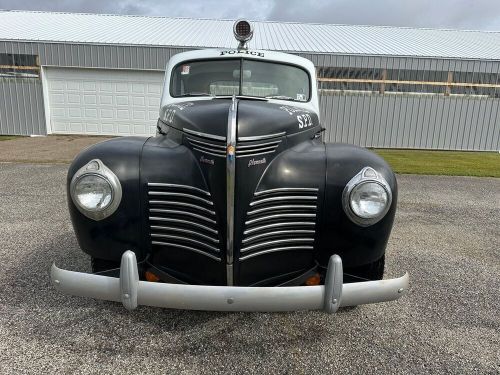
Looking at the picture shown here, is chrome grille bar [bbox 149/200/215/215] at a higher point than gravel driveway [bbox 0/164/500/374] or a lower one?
higher

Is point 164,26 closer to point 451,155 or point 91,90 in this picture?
point 91,90

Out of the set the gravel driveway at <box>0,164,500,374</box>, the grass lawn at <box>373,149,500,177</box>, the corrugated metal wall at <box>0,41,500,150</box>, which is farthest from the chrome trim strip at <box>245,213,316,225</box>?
the corrugated metal wall at <box>0,41,500,150</box>

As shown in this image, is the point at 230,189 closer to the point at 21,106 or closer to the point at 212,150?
the point at 212,150

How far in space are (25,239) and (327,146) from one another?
351 centimetres

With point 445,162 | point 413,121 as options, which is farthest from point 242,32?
point 413,121

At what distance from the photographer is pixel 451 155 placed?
12281mm

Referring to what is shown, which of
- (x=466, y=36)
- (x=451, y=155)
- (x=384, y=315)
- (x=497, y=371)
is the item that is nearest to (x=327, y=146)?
(x=384, y=315)

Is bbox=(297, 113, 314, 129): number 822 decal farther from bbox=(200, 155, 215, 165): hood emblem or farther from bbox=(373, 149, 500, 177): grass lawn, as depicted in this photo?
bbox=(373, 149, 500, 177): grass lawn

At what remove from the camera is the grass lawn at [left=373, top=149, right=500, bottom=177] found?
9219 mm

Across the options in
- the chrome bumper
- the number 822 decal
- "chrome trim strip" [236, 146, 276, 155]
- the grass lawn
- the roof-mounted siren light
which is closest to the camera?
the chrome bumper

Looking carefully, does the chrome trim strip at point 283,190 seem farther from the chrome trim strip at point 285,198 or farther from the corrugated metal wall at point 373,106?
the corrugated metal wall at point 373,106

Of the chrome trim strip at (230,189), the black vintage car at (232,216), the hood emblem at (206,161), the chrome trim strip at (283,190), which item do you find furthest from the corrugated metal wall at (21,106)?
the chrome trim strip at (283,190)

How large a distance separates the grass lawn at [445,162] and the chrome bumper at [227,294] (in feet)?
25.1

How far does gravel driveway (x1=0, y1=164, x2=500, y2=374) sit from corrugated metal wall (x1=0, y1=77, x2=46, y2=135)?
34.2ft
